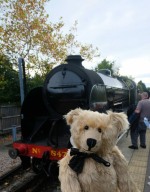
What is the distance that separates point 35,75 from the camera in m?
12.6

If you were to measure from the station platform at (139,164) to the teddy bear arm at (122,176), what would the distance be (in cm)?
139

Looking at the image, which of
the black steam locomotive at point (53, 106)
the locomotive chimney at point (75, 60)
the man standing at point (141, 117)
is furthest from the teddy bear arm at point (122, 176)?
the man standing at point (141, 117)

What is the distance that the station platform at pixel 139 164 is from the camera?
4.13m

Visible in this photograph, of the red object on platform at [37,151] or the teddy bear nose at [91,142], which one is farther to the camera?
the red object on platform at [37,151]

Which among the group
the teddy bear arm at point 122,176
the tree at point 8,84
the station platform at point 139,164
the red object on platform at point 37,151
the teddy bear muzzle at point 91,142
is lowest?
the station platform at point 139,164

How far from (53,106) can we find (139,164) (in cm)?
231

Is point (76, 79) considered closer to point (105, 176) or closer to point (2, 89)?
point (105, 176)

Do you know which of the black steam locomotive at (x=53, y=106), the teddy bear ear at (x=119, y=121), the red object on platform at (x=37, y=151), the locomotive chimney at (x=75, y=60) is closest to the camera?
the teddy bear ear at (x=119, y=121)

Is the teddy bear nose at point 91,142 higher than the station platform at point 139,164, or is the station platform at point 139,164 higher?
the teddy bear nose at point 91,142

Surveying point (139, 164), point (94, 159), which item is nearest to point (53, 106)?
point (139, 164)

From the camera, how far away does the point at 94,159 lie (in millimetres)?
2238

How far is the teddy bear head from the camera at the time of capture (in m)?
2.14

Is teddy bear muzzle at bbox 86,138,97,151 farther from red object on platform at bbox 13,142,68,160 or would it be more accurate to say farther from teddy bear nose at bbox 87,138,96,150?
red object on platform at bbox 13,142,68,160

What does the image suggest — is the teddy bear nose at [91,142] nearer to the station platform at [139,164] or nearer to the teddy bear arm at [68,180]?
the teddy bear arm at [68,180]
